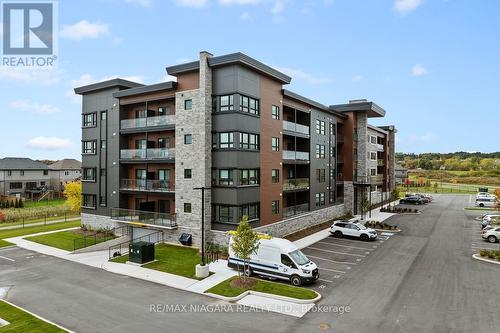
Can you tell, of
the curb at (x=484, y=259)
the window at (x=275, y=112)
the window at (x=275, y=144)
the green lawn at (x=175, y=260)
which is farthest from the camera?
the window at (x=275, y=112)

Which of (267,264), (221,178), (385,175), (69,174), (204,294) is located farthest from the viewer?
(69,174)

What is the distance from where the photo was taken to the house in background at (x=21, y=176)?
6912 centimetres

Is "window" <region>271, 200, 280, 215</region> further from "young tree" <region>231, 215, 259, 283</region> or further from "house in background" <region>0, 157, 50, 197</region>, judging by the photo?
"house in background" <region>0, 157, 50, 197</region>

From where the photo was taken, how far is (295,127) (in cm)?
3556

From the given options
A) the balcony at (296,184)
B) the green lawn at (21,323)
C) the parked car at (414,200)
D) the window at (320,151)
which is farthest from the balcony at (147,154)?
the parked car at (414,200)

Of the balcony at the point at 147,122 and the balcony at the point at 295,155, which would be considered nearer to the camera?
the balcony at the point at 147,122

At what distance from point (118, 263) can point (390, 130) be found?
6140 cm

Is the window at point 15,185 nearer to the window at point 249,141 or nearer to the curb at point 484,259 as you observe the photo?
the window at point 249,141

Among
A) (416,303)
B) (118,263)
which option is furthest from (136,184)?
(416,303)

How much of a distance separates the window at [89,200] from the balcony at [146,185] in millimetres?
4698

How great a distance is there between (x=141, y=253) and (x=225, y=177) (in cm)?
857

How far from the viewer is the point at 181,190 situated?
94.7ft

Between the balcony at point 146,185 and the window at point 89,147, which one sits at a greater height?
the window at point 89,147

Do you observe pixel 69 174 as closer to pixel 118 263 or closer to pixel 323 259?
pixel 118 263
